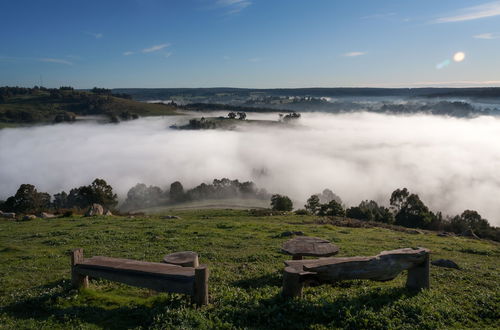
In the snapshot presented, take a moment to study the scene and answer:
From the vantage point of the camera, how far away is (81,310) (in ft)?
42.0

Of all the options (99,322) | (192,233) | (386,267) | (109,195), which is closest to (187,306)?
(99,322)

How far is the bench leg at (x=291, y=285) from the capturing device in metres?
12.9

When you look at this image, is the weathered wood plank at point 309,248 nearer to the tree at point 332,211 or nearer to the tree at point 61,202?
the tree at point 332,211

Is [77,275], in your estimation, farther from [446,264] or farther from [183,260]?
[446,264]

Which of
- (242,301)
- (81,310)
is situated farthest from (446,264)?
(81,310)

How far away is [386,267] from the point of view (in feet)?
45.0

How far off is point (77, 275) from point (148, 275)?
12.6ft

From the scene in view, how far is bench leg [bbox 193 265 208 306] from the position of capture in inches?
481

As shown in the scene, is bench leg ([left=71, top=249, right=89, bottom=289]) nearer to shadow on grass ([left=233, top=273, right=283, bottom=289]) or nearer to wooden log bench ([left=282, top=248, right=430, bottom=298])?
shadow on grass ([left=233, top=273, right=283, bottom=289])

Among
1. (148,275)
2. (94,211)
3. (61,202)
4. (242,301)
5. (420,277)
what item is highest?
(148,275)

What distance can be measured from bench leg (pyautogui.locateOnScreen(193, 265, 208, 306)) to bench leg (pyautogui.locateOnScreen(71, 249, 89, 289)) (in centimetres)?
544

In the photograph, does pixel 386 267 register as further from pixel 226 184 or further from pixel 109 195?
pixel 226 184

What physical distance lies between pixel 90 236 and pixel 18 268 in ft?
27.3

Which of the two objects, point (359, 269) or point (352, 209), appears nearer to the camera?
Result: point (359, 269)
